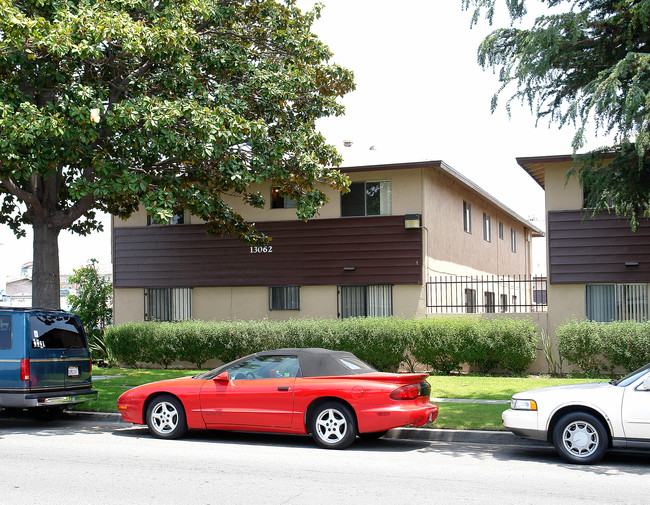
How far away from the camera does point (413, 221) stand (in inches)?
812

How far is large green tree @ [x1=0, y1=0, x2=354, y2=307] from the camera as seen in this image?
13469 mm

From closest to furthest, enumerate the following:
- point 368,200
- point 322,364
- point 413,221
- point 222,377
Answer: point 322,364 → point 222,377 → point 413,221 → point 368,200

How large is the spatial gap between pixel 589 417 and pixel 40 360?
825cm

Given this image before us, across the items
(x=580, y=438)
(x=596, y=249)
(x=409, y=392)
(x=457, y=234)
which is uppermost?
(x=457, y=234)

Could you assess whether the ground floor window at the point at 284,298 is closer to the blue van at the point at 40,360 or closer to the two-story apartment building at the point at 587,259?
the two-story apartment building at the point at 587,259

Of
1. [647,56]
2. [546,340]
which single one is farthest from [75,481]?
[546,340]

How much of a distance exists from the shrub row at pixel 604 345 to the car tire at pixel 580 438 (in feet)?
29.7

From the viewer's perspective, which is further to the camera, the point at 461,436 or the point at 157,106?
the point at 157,106

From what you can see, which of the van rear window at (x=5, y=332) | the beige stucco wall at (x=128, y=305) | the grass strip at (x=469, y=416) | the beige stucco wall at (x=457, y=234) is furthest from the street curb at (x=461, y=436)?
the beige stucco wall at (x=128, y=305)

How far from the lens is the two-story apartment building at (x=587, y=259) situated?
1906 centimetres

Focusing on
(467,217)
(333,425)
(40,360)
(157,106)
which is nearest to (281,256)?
(467,217)

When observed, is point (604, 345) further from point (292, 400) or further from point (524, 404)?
point (292, 400)

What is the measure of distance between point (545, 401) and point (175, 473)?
4527 millimetres

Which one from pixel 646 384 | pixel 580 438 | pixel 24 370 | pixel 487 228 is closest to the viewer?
pixel 646 384
